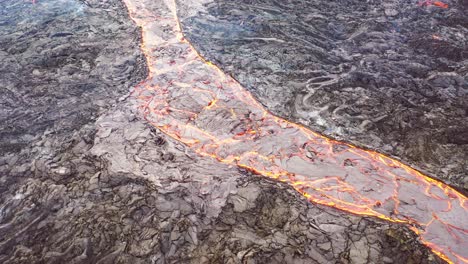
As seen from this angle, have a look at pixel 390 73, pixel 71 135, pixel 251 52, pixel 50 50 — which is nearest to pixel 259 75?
pixel 251 52

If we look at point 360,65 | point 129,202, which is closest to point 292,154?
point 129,202

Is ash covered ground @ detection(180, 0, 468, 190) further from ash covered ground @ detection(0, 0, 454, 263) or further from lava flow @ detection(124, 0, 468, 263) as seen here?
ash covered ground @ detection(0, 0, 454, 263)

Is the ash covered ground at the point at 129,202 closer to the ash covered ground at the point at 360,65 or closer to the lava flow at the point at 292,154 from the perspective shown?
the lava flow at the point at 292,154

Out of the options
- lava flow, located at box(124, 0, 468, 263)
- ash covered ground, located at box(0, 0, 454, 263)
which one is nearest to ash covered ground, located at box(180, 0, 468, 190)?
lava flow, located at box(124, 0, 468, 263)

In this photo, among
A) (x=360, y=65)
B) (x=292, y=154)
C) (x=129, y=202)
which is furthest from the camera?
(x=360, y=65)

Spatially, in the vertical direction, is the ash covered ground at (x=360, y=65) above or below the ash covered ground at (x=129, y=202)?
above

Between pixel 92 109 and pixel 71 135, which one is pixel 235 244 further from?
pixel 92 109

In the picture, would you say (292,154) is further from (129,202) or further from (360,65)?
(360,65)

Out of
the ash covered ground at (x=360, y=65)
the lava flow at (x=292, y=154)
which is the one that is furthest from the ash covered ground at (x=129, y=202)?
the ash covered ground at (x=360, y=65)

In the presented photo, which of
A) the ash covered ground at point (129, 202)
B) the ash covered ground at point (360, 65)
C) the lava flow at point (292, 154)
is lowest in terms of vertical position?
the ash covered ground at point (129, 202)
